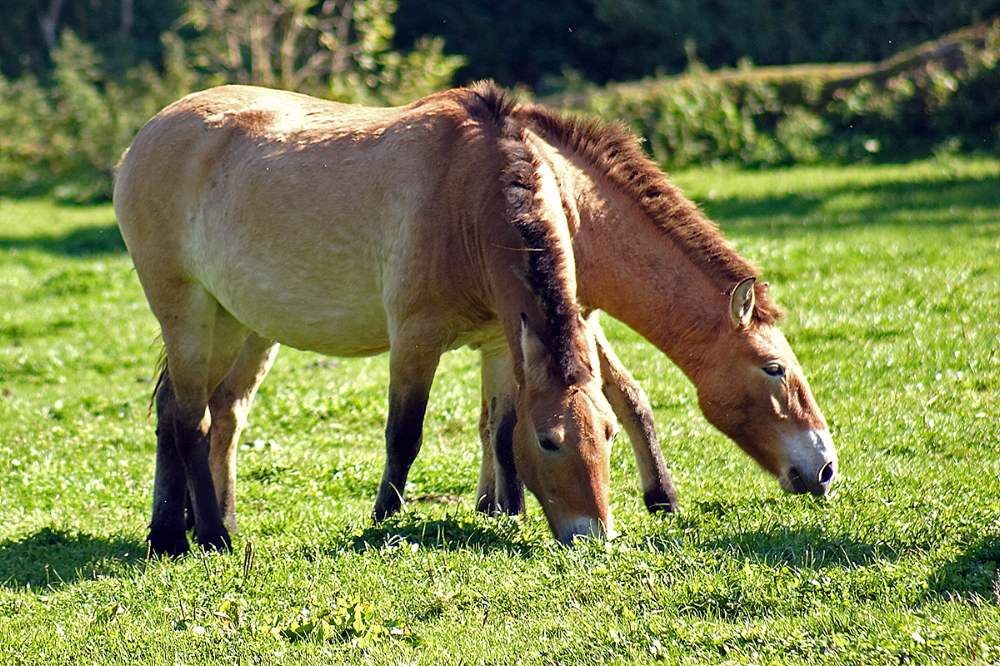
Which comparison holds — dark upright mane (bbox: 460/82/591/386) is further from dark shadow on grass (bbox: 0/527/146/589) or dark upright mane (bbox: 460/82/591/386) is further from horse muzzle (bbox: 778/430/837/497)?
dark shadow on grass (bbox: 0/527/146/589)

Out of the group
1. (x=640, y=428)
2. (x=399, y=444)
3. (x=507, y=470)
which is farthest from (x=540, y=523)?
(x=640, y=428)

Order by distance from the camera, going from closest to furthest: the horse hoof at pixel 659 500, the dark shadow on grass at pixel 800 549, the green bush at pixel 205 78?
the dark shadow on grass at pixel 800 549
the horse hoof at pixel 659 500
the green bush at pixel 205 78

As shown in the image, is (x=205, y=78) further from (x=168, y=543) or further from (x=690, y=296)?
(x=690, y=296)

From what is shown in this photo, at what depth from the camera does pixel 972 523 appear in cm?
515

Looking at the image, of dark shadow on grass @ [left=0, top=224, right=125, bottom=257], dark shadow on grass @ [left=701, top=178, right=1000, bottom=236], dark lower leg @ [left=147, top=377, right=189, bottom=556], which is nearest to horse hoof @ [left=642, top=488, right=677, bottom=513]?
dark lower leg @ [left=147, top=377, right=189, bottom=556]

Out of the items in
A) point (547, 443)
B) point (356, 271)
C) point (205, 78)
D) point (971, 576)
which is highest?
point (356, 271)

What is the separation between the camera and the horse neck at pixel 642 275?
5.94 metres

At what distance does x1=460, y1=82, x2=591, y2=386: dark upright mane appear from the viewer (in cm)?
516

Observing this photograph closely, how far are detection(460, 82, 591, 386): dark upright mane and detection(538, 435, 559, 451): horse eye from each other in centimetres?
25

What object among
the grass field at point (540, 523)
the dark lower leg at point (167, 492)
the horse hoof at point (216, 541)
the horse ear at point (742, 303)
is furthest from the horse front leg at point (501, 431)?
the dark lower leg at point (167, 492)

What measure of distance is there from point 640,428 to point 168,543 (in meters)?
2.52

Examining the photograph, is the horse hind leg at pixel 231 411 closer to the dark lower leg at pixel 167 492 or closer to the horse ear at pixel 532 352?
the dark lower leg at pixel 167 492

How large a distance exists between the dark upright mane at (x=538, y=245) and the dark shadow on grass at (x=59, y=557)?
248cm

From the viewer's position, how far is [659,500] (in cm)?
626
